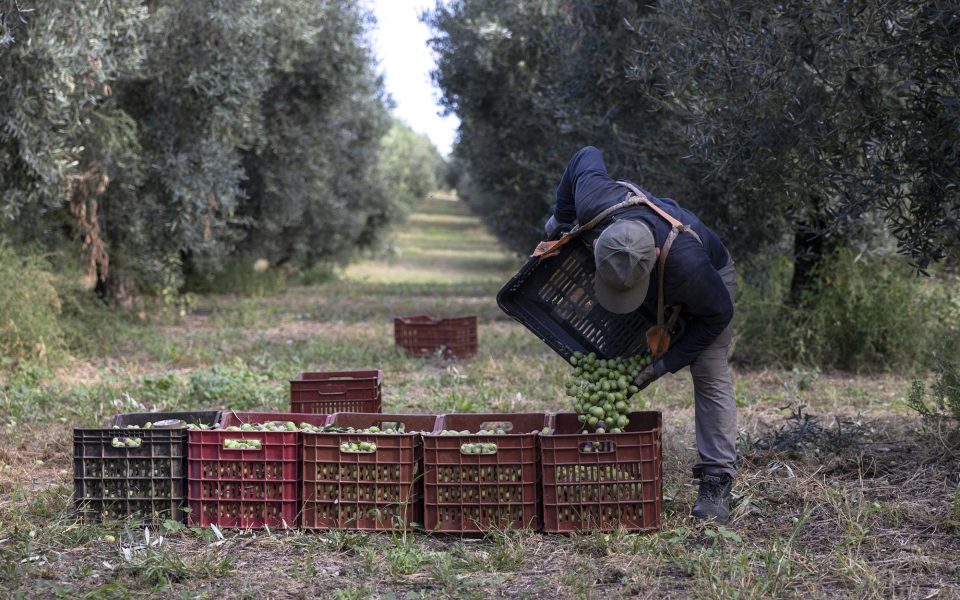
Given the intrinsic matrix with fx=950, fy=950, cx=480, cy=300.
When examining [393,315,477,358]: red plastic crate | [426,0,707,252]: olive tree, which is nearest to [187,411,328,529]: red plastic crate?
[426,0,707,252]: olive tree

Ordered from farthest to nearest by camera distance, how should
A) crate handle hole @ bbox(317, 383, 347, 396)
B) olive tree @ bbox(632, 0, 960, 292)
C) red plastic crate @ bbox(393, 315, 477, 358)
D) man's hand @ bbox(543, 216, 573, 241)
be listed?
red plastic crate @ bbox(393, 315, 477, 358) < crate handle hole @ bbox(317, 383, 347, 396) < olive tree @ bbox(632, 0, 960, 292) < man's hand @ bbox(543, 216, 573, 241)

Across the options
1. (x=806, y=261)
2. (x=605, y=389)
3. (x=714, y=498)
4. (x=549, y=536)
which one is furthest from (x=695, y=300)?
(x=806, y=261)

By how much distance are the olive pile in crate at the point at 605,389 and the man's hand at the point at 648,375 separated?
3cm

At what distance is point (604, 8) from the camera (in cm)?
1111

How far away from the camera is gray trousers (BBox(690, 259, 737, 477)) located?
5223 millimetres

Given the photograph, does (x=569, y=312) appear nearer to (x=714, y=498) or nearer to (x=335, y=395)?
(x=714, y=498)

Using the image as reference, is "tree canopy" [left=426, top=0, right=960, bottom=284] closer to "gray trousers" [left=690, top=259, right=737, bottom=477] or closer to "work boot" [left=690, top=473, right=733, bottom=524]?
"gray trousers" [left=690, top=259, right=737, bottom=477]

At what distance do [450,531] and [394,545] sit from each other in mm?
331

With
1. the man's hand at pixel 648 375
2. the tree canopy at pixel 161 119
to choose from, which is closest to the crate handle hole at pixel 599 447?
the man's hand at pixel 648 375

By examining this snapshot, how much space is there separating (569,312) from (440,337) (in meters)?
6.78

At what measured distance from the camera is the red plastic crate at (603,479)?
4.95 metres

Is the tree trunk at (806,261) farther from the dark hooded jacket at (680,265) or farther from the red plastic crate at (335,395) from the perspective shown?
the dark hooded jacket at (680,265)

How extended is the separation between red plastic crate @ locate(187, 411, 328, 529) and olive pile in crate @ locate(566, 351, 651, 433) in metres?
1.56

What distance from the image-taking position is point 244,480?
5.10 metres
